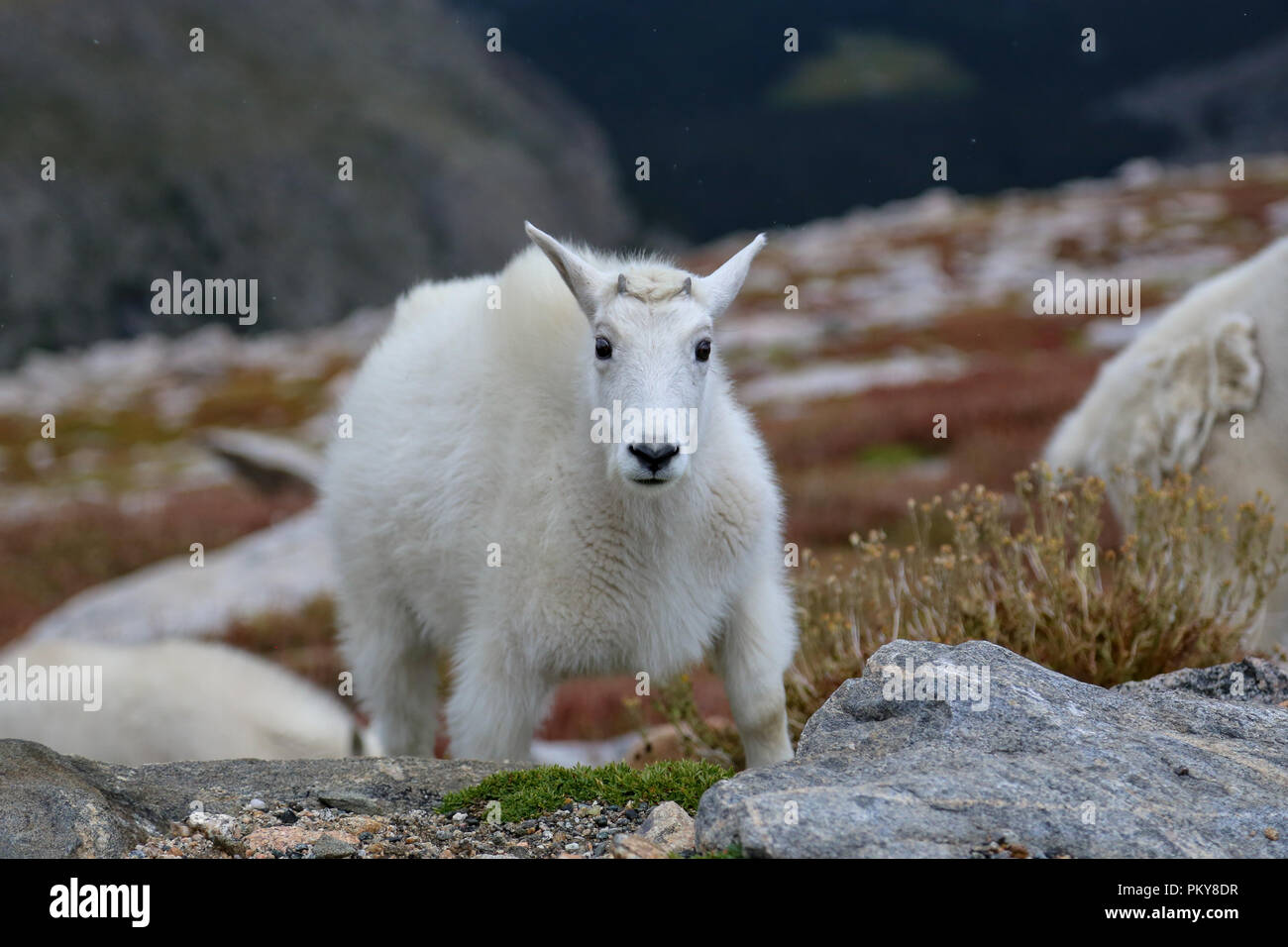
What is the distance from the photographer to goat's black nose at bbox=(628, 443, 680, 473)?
4.43 m

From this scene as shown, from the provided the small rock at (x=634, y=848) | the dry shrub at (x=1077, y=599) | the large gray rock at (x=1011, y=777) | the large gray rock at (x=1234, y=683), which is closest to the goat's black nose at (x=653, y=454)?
the large gray rock at (x=1011, y=777)

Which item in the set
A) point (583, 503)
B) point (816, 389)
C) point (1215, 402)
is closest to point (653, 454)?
point (583, 503)

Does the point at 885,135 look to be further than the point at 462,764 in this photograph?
Yes

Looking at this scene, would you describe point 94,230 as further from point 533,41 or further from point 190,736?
point 190,736

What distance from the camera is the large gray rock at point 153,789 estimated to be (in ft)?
11.8

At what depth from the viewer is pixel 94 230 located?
93.4m

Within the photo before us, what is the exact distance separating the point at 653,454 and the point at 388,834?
1597mm

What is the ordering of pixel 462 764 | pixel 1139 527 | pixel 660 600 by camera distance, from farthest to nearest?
pixel 1139 527, pixel 660 600, pixel 462 764

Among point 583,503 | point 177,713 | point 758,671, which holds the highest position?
point 583,503

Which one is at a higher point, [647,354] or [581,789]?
[647,354]

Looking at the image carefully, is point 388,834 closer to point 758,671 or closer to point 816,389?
point 758,671

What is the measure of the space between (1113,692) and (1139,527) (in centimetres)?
210

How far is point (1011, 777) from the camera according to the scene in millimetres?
3393
